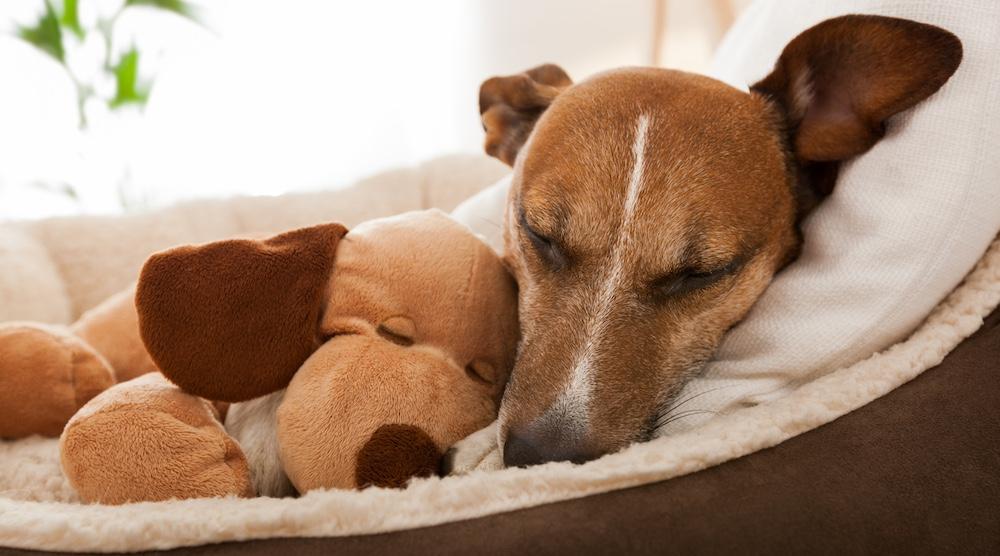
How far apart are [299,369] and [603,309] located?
43cm

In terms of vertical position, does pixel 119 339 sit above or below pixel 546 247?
below

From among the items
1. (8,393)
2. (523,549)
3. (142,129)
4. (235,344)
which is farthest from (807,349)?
(142,129)

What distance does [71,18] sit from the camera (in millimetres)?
2881

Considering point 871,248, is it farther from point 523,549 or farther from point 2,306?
point 2,306

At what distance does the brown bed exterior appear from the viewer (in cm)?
78

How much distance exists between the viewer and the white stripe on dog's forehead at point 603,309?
99 centimetres

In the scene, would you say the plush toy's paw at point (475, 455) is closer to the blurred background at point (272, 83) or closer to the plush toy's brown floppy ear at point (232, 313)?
the plush toy's brown floppy ear at point (232, 313)

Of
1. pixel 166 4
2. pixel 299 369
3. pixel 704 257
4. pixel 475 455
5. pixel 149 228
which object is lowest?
pixel 149 228

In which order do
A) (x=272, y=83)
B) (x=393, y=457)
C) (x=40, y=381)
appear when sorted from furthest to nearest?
(x=272, y=83) → (x=40, y=381) → (x=393, y=457)

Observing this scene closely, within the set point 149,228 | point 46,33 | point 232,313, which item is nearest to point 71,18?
point 46,33

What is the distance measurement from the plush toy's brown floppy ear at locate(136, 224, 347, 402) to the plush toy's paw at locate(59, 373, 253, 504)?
6 centimetres

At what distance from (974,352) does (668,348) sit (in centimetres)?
40

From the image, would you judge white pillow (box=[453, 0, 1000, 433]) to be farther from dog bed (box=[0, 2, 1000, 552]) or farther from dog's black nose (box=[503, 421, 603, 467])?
dog's black nose (box=[503, 421, 603, 467])

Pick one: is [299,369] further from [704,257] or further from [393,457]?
[704,257]
